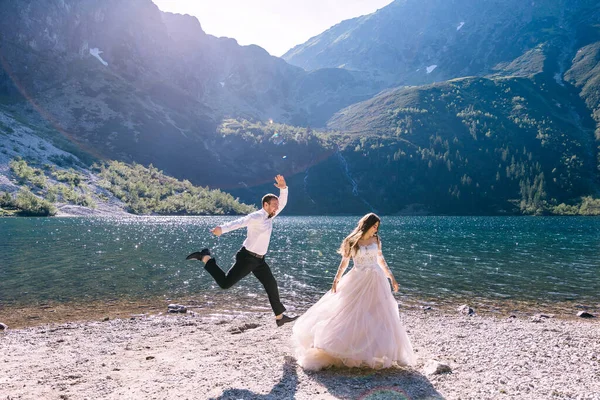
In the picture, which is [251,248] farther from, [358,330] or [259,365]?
[358,330]

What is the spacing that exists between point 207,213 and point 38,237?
132 metres

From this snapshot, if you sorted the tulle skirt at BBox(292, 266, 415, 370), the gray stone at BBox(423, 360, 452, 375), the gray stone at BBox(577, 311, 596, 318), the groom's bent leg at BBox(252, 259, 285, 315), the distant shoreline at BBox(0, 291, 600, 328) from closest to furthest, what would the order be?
1. the tulle skirt at BBox(292, 266, 415, 370)
2. the gray stone at BBox(423, 360, 452, 375)
3. the groom's bent leg at BBox(252, 259, 285, 315)
4. the distant shoreline at BBox(0, 291, 600, 328)
5. the gray stone at BBox(577, 311, 596, 318)

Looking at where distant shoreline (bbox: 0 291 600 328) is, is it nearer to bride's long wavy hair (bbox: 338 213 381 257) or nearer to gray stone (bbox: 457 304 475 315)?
gray stone (bbox: 457 304 475 315)

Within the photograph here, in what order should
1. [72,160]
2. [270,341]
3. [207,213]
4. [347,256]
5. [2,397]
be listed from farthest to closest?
[207,213] < [72,160] < [270,341] < [347,256] < [2,397]

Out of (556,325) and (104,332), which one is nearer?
(104,332)

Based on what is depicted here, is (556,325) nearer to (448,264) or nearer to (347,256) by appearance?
(347,256)

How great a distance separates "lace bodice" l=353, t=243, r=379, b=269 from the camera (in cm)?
1037

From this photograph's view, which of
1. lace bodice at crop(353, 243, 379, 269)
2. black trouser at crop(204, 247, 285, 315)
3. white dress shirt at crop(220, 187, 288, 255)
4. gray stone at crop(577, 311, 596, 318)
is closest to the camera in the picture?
lace bodice at crop(353, 243, 379, 269)

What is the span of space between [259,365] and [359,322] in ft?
9.93

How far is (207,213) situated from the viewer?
18912cm

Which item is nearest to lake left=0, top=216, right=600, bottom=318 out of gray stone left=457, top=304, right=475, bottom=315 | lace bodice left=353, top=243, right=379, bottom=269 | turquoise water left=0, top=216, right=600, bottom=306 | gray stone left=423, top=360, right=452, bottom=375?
turquoise water left=0, top=216, right=600, bottom=306

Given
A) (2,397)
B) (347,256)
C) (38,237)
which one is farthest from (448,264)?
(38,237)

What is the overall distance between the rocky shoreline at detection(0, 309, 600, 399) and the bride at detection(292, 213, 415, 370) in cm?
38

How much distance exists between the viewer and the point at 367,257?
10406 millimetres
